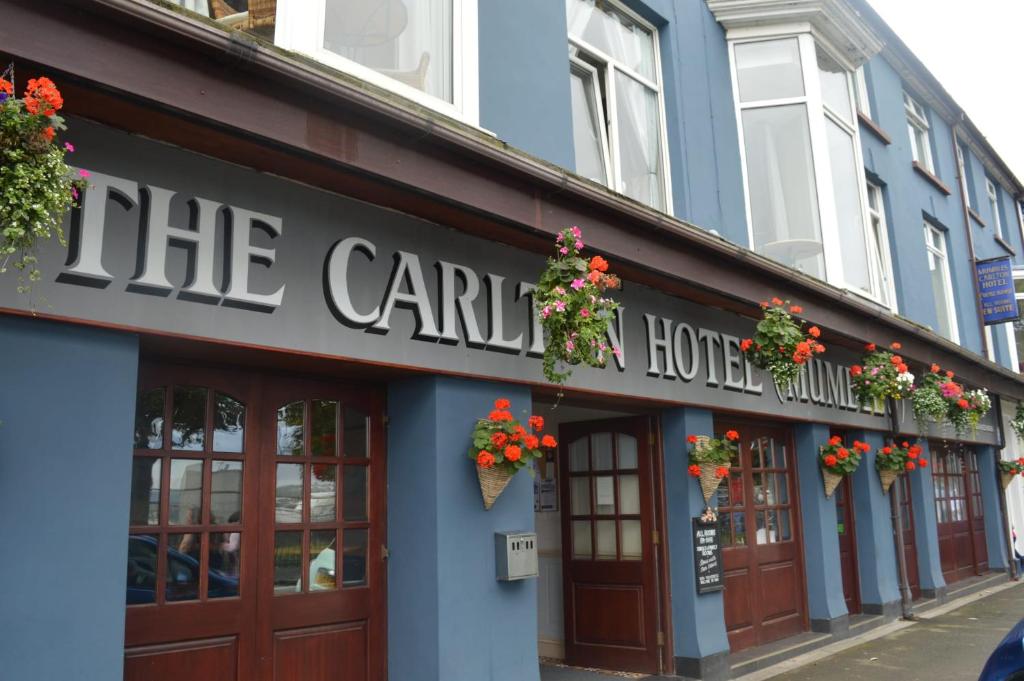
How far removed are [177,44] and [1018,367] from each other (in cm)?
2018

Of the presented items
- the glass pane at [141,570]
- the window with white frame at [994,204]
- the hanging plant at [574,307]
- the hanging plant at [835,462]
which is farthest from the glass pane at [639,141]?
the window with white frame at [994,204]

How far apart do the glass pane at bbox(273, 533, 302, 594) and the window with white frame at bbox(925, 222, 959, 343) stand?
12.3m

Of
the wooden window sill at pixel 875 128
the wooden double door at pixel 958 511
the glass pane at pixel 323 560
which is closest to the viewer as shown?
the glass pane at pixel 323 560

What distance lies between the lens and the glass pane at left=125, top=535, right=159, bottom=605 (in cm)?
423

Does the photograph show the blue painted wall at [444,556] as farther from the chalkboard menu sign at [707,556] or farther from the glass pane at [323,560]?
the chalkboard menu sign at [707,556]

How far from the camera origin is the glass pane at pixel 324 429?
5203 millimetres

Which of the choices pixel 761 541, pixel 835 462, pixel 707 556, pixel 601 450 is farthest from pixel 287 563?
pixel 835 462

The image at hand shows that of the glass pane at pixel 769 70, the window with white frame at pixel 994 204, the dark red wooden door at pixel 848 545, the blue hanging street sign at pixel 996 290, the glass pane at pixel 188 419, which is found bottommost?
the dark red wooden door at pixel 848 545

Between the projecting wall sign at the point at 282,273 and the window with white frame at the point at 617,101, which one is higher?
the window with white frame at the point at 617,101

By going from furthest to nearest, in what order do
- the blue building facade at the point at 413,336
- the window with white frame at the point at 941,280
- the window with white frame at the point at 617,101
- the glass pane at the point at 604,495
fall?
the window with white frame at the point at 941,280, the glass pane at the point at 604,495, the window with white frame at the point at 617,101, the blue building facade at the point at 413,336

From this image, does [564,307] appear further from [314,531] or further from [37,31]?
[37,31]

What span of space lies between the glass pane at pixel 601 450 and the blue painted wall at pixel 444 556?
2634mm

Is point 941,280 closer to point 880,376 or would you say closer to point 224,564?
point 880,376

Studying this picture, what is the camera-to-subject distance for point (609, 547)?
797 cm
